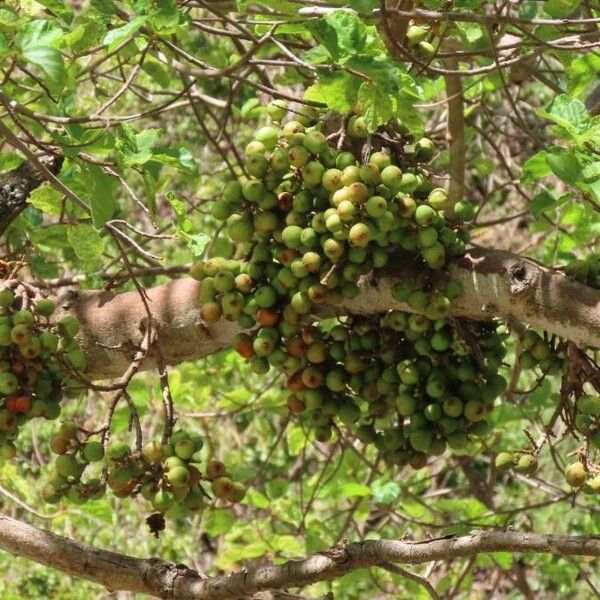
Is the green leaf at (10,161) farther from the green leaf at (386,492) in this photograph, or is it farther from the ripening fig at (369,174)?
the green leaf at (386,492)

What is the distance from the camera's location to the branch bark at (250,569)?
1.59m

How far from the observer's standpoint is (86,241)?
2.11 m

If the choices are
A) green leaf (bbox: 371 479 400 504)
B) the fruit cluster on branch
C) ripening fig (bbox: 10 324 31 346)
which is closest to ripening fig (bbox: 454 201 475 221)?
the fruit cluster on branch

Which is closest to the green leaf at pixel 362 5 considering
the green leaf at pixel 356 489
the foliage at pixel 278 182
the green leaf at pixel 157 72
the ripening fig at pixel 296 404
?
the foliage at pixel 278 182

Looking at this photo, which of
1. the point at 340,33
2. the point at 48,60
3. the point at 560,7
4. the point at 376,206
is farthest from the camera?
the point at 560,7

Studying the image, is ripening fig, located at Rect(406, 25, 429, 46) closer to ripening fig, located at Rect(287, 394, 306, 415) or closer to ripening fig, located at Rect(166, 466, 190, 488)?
ripening fig, located at Rect(287, 394, 306, 415)

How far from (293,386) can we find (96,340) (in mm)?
419

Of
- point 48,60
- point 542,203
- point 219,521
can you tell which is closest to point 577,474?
point 542,203

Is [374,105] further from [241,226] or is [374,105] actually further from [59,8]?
[59,8]

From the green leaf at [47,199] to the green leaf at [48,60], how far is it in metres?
0.59

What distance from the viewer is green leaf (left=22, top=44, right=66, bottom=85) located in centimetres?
154

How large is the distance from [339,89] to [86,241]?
2.08ft

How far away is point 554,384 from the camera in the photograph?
179 inches

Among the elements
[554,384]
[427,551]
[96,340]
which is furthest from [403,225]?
[554,384]
